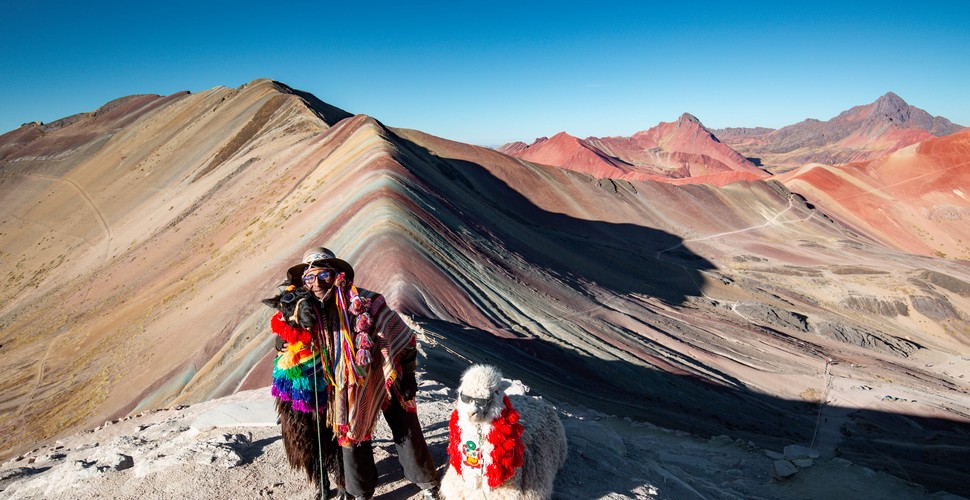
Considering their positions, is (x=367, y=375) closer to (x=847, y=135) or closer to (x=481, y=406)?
(x=481, y=406)

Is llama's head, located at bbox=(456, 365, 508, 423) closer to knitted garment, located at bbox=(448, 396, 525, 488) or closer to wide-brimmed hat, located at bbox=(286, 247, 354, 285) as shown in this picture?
knitted garment, located at bbox=(448, 396, 525, 488)

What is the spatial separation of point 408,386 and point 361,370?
0.31m

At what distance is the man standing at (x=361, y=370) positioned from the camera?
2957 millimetres

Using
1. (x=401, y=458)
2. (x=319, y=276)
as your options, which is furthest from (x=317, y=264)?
(x=401, y=458)

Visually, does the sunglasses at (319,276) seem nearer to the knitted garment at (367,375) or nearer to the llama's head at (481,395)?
the knitted garment at (367,375)

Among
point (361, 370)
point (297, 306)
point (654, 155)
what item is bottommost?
point (361, 370)

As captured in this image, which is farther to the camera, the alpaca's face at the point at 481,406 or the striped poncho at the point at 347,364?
the striped poncho at the point at 347,364

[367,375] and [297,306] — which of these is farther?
[367,375]

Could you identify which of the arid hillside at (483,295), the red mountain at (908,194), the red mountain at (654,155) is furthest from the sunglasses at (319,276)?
the red mountain at (654,155)

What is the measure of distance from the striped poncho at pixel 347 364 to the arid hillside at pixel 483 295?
334 centimetres

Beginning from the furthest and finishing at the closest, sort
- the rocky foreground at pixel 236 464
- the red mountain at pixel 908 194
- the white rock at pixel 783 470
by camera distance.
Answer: the red mountain at pixel 908 194
the white rock at pixel 783 470
the rocky foreground at pixel 236 464

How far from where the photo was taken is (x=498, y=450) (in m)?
2.89

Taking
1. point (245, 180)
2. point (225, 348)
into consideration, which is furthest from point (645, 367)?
point (245, 180)

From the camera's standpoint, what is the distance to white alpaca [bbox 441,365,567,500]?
288 cm
